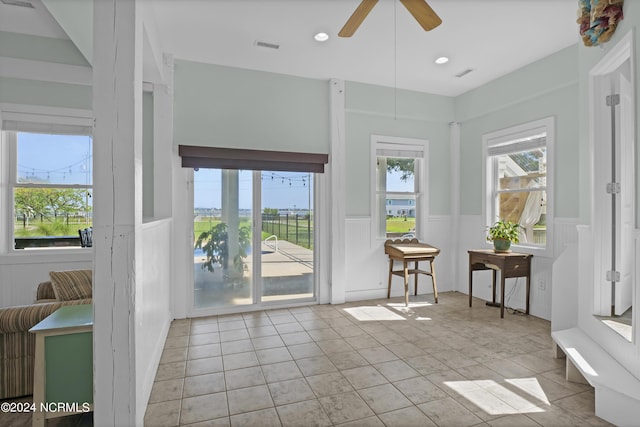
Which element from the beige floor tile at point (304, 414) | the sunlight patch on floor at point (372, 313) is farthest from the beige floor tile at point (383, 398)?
the sunlight patch on floor at point (372, 313)

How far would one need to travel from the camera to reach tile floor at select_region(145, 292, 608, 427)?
83.6 inches

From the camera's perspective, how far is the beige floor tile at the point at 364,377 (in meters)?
2.50

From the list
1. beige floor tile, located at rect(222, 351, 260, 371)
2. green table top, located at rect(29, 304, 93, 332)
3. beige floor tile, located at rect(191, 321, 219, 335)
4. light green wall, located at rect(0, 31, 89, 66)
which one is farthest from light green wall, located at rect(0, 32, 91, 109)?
beige floor tile, located at rect(222, 351, 260, 371)

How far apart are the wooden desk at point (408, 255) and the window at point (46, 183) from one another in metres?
3.68

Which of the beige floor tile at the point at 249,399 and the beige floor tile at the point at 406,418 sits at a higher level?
the beige floor tile at the point at 406,418

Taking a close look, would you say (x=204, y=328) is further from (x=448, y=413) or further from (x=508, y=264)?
(x=508, y=264)

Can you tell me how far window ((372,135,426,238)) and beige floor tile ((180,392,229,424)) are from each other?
10.5ft

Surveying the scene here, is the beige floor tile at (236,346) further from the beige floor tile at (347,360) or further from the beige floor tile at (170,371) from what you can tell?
the beige floor tile at (347,360)

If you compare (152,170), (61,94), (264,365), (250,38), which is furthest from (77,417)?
(250,38)

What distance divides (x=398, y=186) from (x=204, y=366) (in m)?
3.57

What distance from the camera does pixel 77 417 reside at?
7.04 feet

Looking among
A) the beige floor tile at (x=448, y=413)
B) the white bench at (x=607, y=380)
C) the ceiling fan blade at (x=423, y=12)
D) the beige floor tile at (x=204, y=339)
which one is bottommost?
the beige floor tile at (x=448, y=413)

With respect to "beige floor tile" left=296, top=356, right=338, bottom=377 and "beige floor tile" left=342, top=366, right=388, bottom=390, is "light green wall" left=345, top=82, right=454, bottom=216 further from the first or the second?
"beige floor tile" left=342, top=366, right=388, bottom=390

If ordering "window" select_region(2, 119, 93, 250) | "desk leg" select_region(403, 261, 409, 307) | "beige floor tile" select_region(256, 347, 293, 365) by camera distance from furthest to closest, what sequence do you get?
"desk leg" select_region(403, 261, 409, 307) < "window" select_region(2, 119, 93, 250) < "beige floor tile" select_region(256, 347, 293, 365)
